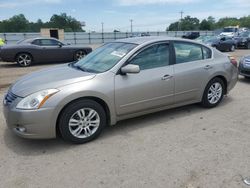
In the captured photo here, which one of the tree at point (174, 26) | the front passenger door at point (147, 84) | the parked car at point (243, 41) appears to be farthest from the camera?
the tree at point (174, 26)

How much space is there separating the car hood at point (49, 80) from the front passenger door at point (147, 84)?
56 cm

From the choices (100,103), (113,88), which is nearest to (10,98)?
(100,103)

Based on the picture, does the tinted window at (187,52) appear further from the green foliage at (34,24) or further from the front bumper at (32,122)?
the green foliage at (34,24)

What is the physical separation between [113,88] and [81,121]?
0.69m

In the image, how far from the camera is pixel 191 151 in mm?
3455

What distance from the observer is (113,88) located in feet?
12.5

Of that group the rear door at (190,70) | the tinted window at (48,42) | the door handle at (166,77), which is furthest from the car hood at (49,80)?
the tinted window at (48,42)

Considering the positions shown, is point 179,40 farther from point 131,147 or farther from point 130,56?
point 131,147

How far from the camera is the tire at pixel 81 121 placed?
355 cm

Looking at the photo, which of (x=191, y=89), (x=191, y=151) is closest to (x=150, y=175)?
(x=191, y=151)

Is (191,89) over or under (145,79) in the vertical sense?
under

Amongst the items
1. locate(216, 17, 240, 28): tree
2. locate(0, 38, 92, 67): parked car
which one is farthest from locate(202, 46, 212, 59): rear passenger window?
locate(216, 17, 240, 28): tree

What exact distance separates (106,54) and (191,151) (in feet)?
7.17

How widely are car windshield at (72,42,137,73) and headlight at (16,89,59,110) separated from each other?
0.89m
